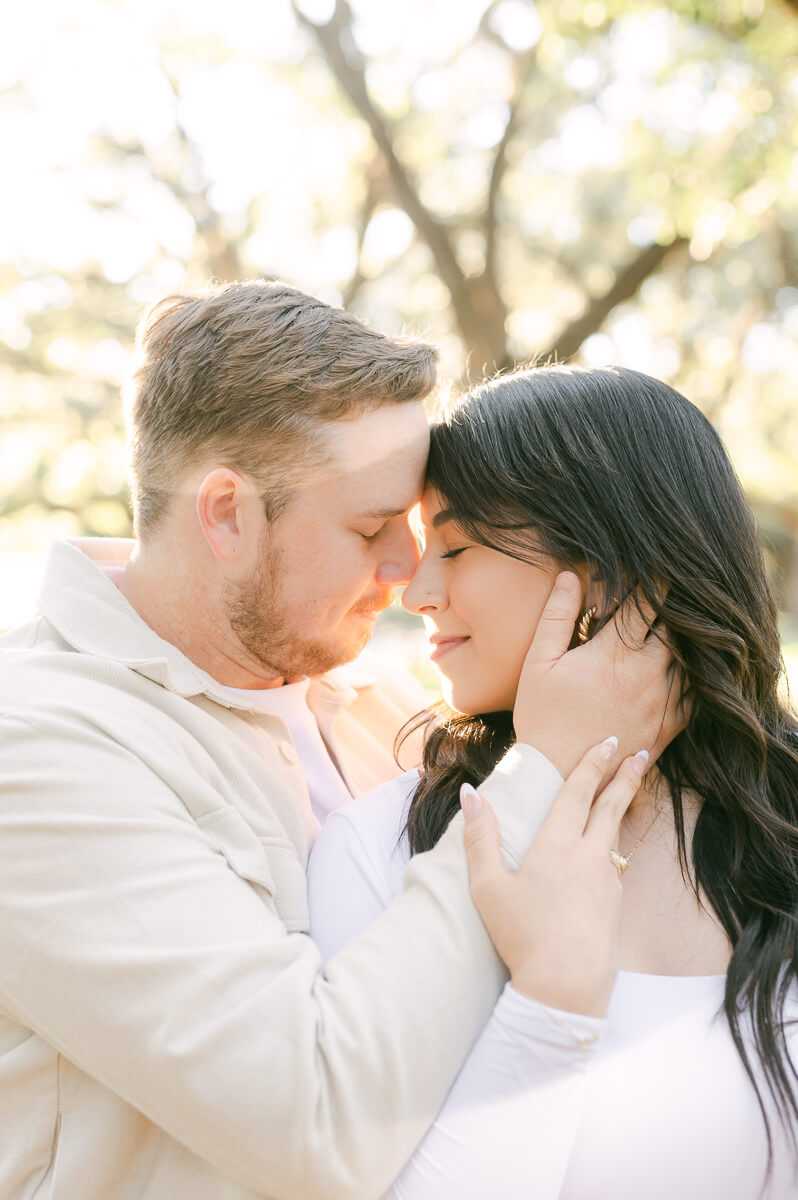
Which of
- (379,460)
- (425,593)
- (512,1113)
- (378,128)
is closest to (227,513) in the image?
(379,460)

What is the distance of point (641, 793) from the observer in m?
2.07

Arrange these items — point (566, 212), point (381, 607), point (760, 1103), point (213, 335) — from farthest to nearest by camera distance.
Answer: point (566, 212) → point (381, 607) → point (213, 335) → point (760, 1103)

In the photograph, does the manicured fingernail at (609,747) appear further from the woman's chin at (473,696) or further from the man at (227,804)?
the woman's chin at (473,696)

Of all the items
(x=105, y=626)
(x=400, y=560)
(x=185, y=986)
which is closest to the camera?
(x=185, y=986)

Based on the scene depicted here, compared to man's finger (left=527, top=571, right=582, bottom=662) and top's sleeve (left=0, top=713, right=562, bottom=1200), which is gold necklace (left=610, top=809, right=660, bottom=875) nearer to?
top's sleeve (left=0, top=713, right=562, bottom=1200)

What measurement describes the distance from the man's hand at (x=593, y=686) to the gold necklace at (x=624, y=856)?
0.13 metres

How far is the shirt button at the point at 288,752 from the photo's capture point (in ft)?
7.61

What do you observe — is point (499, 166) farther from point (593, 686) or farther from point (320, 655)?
point (593, 686)

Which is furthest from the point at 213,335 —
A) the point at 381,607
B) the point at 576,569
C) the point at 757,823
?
the point at 757,823

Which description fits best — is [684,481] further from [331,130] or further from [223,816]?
[331,130]

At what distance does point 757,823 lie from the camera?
1.97 metres

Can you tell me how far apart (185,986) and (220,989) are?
0.17ft

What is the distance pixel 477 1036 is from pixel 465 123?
9.11m

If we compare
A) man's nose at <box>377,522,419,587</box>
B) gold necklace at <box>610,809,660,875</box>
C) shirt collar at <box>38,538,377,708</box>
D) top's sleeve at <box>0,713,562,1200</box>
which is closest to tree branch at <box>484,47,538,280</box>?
man's nose at <box>377,522,419,587</box>
